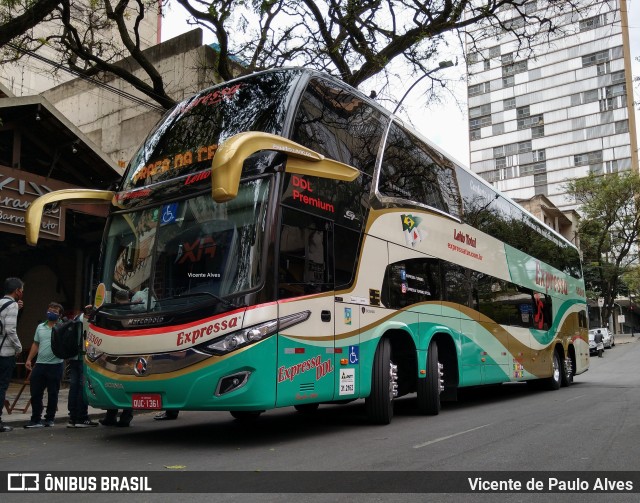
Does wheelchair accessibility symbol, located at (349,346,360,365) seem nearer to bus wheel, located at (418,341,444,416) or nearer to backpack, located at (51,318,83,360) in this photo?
bus wheel, located at (418,341,444,416)

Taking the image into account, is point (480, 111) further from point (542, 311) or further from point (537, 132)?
point (542, 311)

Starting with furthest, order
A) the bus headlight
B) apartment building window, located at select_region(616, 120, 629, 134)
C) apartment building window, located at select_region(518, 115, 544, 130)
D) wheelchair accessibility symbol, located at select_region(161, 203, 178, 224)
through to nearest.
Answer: apartment building window, located at select_region(518, 115, 544, 130) < apartment building window, located at select_region(616, 120, 629, 134) < wheelchair accessibility symbol, located at select_region(161, 203, 178, 224) < the bus headlight

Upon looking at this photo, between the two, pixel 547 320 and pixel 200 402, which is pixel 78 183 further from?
pixel 547 320

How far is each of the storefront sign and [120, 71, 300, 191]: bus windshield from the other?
16.5 ft

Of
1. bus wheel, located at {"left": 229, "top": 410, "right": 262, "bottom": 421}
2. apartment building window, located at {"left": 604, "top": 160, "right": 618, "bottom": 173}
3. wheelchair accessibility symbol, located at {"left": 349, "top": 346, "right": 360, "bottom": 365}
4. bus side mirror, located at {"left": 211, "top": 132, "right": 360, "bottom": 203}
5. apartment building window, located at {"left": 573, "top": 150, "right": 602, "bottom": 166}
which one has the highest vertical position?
apartment building window, located at {"left": 573, "top": 150, "right": 602, "bottom": 166}

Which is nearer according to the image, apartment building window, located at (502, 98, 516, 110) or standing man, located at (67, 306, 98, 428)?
standing man, located at (67, 306, 98, 428)

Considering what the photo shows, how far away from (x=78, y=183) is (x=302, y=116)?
9795 millimetres

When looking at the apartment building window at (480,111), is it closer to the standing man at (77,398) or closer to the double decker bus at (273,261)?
the double decker bus at (273,261)

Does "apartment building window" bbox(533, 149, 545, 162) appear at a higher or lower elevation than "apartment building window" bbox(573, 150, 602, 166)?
higher

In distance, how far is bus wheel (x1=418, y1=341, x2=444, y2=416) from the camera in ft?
33.1

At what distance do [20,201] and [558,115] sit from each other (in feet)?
275

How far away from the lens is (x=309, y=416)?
10.5 meters

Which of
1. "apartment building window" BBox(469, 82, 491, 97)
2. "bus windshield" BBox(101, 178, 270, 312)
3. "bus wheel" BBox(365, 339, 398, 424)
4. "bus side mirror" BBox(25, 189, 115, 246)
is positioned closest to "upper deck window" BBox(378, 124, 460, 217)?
"bus wheel" BBox(365, 339, 398, 424)

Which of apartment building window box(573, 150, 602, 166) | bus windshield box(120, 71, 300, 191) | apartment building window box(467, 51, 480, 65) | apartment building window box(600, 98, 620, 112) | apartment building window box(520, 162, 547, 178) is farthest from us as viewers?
apartment building window box(520, 162, 547, 178)
